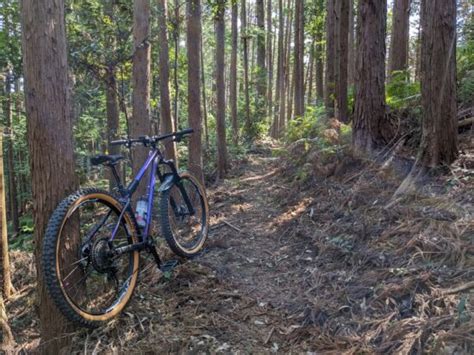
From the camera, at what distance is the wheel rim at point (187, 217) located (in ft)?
16.4

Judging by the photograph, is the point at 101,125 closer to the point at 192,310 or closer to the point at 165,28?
the point at 165,28

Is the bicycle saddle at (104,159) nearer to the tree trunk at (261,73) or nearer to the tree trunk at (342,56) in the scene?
the tree trunk at (342,56)

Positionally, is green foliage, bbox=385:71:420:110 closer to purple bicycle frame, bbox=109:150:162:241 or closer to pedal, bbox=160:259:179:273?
purple bicycle frame, bbox=109:150:162:241

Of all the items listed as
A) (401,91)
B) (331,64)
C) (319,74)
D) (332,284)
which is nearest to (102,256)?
(332,284)

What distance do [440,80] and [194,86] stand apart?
16.0 ft

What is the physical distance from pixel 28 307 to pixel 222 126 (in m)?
6.80

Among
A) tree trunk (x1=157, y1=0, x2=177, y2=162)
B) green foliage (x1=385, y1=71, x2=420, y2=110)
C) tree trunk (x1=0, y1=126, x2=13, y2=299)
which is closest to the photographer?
green foliage (x1=385, y1=71, x2=420, y2=110)

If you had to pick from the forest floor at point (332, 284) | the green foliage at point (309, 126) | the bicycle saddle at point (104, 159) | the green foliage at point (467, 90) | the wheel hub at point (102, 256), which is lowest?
the forest floor at point (332, 284)

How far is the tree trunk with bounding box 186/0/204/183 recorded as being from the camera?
8000 mm

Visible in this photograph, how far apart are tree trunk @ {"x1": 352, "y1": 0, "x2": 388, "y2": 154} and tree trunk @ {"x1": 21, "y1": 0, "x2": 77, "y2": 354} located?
5.10 meters

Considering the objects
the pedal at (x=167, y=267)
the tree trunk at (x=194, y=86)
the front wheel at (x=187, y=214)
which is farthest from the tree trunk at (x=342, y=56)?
the pedal at (x=167, y=267)

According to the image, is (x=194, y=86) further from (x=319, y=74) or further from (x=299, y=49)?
(x=319, y=74)

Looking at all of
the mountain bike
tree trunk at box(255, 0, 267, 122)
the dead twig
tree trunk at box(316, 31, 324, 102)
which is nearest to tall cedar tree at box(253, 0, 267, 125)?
tree trunk at box(255, 0, 267, 122)

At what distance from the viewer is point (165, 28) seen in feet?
29.3
